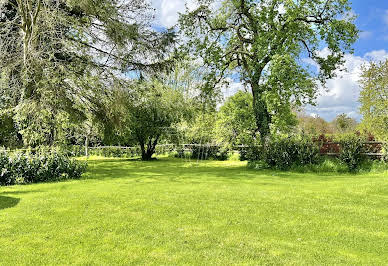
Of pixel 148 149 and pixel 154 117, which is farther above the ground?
pixel 154 117

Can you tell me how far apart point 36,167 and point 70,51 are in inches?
193

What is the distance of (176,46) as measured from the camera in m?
14.8

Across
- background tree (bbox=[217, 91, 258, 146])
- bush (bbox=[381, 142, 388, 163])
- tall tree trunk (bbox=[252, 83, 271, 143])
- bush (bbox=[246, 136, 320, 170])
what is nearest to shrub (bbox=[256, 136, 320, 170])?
bush (bbox=[246, 136, 320, 170])

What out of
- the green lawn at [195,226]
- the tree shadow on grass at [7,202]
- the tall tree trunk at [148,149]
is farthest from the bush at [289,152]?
the tree shadow on grass at [7,202]

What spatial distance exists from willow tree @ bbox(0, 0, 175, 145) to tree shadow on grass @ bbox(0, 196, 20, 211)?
5.05 m

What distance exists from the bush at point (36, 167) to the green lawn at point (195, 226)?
1802 mm

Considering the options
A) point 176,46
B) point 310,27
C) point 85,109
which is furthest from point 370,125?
point 85,109

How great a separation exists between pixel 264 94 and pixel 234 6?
4.35 m

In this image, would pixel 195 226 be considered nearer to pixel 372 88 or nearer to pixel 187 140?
pixel 187 140

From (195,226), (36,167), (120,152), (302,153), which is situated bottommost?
(195,226)

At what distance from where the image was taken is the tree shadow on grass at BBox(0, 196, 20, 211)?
5.60 meters

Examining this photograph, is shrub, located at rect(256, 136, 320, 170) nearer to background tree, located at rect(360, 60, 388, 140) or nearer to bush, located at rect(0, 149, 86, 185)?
bush, located at rect(0, 149, 86, 185)

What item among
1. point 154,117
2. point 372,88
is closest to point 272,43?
point 154,117

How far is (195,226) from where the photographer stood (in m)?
4.31
